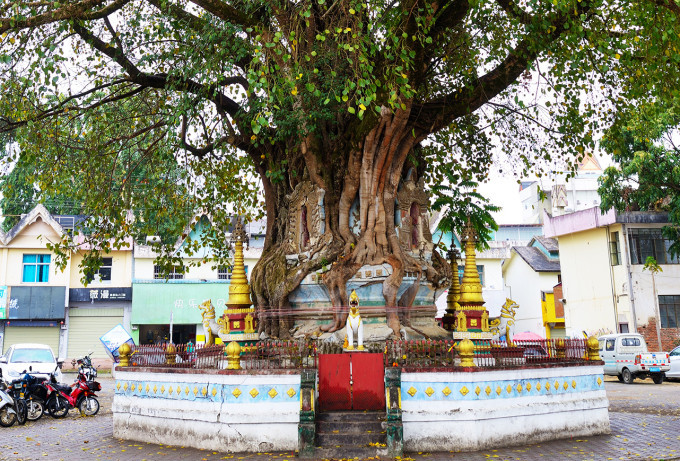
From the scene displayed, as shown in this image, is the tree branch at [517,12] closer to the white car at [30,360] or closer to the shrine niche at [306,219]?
the shrine niche at [306,219]

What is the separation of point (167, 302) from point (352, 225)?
2247 cm

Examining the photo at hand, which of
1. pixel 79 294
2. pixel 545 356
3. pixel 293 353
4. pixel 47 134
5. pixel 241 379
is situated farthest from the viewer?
pixel 79 294

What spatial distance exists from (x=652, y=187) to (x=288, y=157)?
17.9 metres

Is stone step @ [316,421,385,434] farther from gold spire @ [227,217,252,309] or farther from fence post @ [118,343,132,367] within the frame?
fence post @ [118,343,132,367]

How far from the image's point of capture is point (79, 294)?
33938 millimetres

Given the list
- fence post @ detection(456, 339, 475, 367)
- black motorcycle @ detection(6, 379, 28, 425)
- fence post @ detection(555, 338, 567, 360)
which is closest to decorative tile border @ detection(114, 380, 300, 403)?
A: fence post @ detection(456, 339, 475, 367)

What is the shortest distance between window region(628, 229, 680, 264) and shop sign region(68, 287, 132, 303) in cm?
2545

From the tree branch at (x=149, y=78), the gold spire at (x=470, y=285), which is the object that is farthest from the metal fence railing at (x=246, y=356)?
the tree branch at (x=149, y=78)

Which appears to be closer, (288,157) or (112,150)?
(288,157)

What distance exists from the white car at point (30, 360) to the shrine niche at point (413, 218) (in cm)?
1191

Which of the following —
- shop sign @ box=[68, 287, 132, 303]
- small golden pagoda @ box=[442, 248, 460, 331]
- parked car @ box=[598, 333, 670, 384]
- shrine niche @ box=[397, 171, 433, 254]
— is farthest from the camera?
shop sign @ box=[68, 287, 132, 303]

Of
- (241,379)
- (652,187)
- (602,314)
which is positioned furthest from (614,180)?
(241,379)

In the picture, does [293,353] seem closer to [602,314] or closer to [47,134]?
[47,134]

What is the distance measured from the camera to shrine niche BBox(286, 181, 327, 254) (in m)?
14.2
